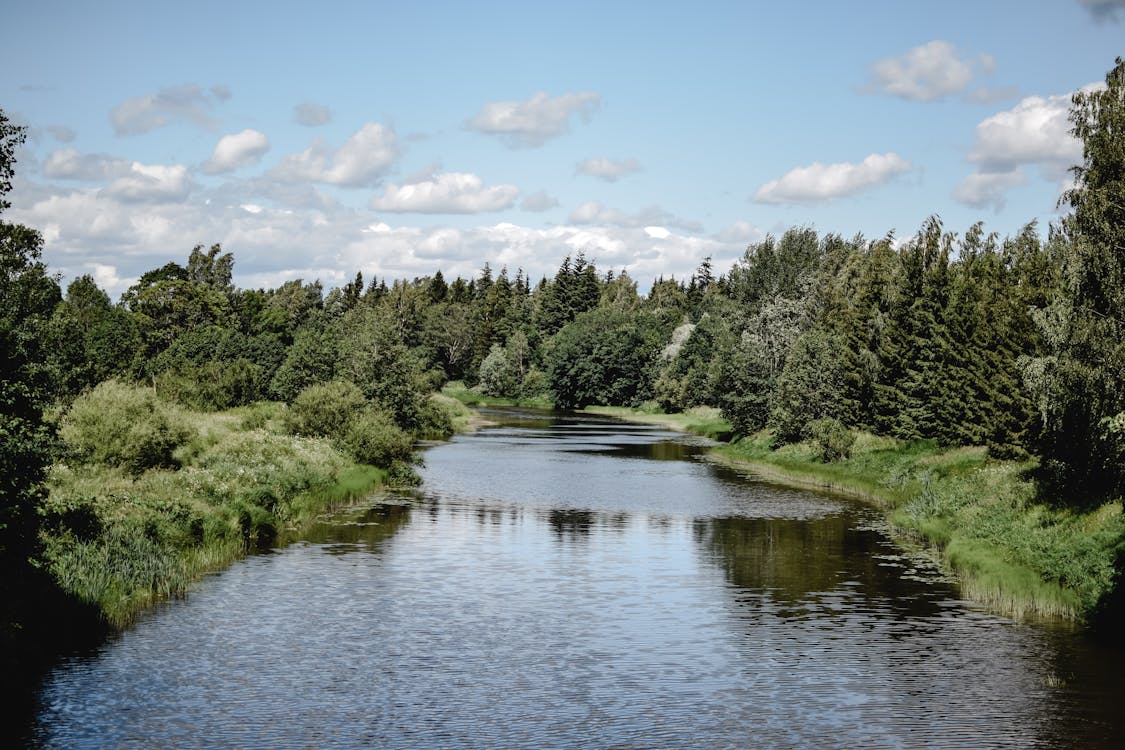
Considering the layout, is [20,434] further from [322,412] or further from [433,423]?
[433,423]

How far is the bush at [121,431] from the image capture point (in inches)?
1980

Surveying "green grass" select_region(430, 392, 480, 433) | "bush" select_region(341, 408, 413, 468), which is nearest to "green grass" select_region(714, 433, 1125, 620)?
"bush" select_region(341, 408, 413, 468)

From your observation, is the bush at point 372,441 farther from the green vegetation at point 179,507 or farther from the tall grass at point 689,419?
the tall grass at point 689,419

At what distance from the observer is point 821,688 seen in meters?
29.3

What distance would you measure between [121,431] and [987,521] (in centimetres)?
4071

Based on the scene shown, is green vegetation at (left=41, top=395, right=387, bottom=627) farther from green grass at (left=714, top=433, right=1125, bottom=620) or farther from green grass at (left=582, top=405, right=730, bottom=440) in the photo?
green grass at (left=582, top=405, right=730, bottom=440)

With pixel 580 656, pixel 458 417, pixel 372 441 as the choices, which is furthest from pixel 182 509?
pixel 458 417

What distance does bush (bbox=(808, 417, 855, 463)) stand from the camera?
3420 inches

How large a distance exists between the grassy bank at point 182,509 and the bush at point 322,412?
189 inches

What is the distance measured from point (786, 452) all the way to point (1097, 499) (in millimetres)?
52934

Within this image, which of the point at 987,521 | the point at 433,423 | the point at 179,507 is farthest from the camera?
the point at 433,423

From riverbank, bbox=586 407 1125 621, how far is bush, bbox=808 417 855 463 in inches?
25.0

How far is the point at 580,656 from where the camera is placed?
105 feet

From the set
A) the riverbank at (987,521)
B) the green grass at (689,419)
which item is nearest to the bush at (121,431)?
the riverbank at (987,521)
